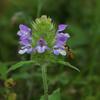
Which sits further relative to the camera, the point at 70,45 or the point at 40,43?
the point at 70,45

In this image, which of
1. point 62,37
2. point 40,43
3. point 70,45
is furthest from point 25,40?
point 70,45

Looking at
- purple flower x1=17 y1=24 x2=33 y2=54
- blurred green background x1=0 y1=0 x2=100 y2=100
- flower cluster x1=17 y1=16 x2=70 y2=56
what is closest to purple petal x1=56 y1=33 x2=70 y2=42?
flower cluster x1=17 y1=16 x2=70 y2=56

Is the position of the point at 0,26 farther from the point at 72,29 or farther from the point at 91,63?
the point at 91,63

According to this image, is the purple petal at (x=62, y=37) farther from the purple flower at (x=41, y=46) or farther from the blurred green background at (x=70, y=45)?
the blurred green background at (x=70, y=45)

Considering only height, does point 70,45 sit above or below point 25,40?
above

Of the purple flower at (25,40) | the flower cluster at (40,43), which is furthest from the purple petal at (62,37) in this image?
the purple flower at (25,40)

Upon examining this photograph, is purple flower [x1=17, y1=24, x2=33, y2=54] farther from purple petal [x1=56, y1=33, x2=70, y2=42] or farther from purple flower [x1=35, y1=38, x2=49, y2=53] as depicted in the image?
purple petal [x1=56, y1=33, x2=70, y2=42]

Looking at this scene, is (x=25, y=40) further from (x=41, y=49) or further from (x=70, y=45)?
(x=70, y=45)
